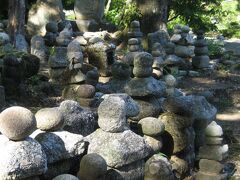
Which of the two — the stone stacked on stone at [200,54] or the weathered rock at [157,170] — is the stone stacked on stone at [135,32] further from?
the weathered rock at [157,170]

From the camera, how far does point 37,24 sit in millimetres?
12555

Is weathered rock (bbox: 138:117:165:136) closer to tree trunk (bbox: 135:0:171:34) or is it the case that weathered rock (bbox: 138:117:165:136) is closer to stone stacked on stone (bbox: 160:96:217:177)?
stone stacked on stone (bbox: 160:96:217:177)

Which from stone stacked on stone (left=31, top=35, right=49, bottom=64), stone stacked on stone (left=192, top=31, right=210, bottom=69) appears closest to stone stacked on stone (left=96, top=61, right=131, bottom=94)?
stone stacked on stone (left=31, top=35, right=49, bottom=64)

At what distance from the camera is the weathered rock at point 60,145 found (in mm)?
3191

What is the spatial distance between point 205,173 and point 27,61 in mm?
3332

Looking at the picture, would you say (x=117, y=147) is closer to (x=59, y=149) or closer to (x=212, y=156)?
(x=59, y=149)

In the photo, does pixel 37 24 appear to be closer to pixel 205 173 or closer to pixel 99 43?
pixel 99 43

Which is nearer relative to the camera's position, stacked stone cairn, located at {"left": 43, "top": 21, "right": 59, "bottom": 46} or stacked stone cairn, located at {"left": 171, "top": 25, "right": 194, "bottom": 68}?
stacked stone cairn, located at {"left": 43, "top": 21, "right": 59, "bottom": 46}

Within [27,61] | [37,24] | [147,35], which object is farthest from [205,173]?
[37,24]

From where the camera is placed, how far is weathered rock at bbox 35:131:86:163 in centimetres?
319

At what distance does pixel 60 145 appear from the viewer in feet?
10.8

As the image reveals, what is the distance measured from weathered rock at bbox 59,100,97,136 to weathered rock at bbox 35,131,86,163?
49 cm

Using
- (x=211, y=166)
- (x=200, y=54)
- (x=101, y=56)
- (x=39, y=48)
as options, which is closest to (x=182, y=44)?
(x=200, y=54)

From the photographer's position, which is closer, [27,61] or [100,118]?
[100,118]
